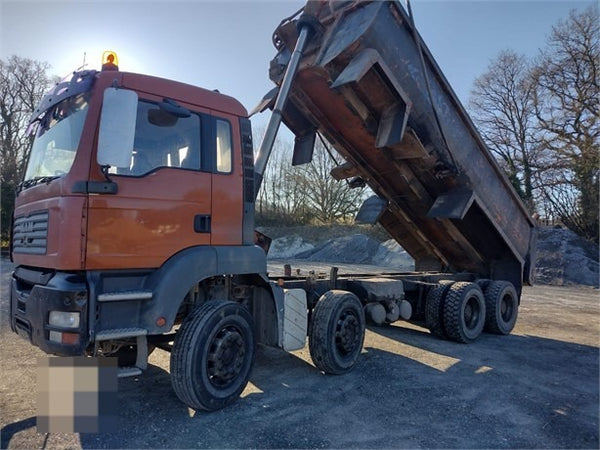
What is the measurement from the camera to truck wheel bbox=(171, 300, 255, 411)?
136 inches

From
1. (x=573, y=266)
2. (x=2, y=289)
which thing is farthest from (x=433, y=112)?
(x=573, y=266)

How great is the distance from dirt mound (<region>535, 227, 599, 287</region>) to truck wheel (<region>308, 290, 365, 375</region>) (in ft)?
48.0

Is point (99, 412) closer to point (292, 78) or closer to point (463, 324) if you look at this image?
point (292, 78)

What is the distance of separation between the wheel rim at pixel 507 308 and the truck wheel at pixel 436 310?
1.42 m

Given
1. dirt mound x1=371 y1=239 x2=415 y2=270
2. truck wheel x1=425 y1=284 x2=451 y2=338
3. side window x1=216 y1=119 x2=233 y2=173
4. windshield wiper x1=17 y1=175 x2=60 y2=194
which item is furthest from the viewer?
dirt mound x1=371 y1=239 x2=415 y2=270

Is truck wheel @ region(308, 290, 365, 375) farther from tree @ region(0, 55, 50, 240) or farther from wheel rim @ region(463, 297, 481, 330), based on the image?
tree @ region(0, 55, 50, 240)

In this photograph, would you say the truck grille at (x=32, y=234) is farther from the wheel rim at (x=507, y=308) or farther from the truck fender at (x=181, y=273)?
the wheel rim at (x=507, y=308)

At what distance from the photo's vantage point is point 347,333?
4.96 meters

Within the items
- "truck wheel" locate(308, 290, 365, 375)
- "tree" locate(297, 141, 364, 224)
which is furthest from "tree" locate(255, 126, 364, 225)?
"truck wheel" locate(308, 290, 365, 375)

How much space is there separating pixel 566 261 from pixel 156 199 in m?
18.0

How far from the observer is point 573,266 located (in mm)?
16484

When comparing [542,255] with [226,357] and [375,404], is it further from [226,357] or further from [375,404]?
[226,357]

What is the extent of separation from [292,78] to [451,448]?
4.31 metres

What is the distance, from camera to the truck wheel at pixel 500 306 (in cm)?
704
